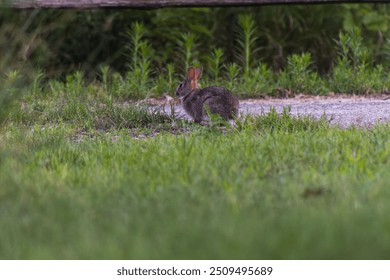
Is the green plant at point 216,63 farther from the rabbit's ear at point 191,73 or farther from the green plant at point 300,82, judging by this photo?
the rabbit's ear at point 191,73

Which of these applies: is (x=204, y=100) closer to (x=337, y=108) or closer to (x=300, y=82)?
(x=337, y=108)

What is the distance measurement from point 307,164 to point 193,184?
38.6 inches

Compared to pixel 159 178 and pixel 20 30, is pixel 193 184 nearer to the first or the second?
pixel 159 178

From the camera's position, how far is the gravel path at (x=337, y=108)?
812 centimetres

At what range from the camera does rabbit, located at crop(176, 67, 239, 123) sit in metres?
8.01

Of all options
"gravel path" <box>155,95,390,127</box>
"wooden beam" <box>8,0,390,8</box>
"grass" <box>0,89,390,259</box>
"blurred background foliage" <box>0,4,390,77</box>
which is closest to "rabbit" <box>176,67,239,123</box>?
"gravel path" <box>155,95,390,127</box>

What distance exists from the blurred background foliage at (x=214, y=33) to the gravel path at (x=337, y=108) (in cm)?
269

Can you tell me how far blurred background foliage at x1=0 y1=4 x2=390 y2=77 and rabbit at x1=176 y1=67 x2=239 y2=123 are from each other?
12.4 ft

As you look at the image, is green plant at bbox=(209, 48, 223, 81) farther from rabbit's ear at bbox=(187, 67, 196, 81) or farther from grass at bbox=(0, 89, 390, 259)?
grass at bbox=(0, 89, 390, 259)

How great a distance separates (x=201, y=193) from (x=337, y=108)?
14.7 ft

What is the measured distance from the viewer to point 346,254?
3.96 metres

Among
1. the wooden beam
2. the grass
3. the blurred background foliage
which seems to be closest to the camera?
the grass

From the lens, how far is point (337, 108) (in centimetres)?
916

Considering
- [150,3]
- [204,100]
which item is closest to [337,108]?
[204,100]
